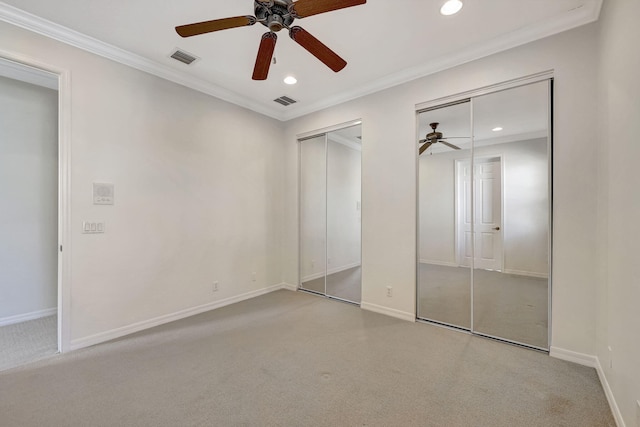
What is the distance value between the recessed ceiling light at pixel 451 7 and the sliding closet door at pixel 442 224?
102 cm

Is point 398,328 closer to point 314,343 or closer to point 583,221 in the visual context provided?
point 314,343

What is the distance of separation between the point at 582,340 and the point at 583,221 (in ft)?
3.24

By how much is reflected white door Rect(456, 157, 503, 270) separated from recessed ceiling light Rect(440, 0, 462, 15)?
143 centimetres

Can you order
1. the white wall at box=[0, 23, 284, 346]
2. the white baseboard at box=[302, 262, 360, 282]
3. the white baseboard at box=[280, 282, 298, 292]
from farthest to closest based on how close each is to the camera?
the white baseboard at box=[280, 282, 298, 292] < the white baseboard at box=[302, 262, 360, 282] < the white wall at box=[0, 23, 284, 346]

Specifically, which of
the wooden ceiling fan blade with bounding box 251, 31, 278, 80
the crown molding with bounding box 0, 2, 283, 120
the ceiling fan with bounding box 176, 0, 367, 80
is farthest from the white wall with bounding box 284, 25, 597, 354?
the wooden ceiling fan blade with bounding box 251, 31, 278, 80

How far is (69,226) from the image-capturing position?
2.50 meters

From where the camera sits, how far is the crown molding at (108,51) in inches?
88.7

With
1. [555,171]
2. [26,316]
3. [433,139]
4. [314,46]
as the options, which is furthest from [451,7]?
[26,316]

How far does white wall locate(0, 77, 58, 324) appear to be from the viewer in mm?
3145

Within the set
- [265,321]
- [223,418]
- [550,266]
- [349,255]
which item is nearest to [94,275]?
[265,321]

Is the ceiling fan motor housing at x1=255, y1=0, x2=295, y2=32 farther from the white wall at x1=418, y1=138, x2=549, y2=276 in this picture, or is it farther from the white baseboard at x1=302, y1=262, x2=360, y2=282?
the white baseboard at x1=302, y1=262, x2=360, y2=282

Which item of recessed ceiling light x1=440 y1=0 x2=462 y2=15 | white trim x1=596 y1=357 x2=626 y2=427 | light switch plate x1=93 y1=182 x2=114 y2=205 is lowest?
white trim x1=596 y1=357 x2=626 y2=427

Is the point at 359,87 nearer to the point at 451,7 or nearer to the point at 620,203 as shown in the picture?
the point at 451,7

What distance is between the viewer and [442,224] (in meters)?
3.25
